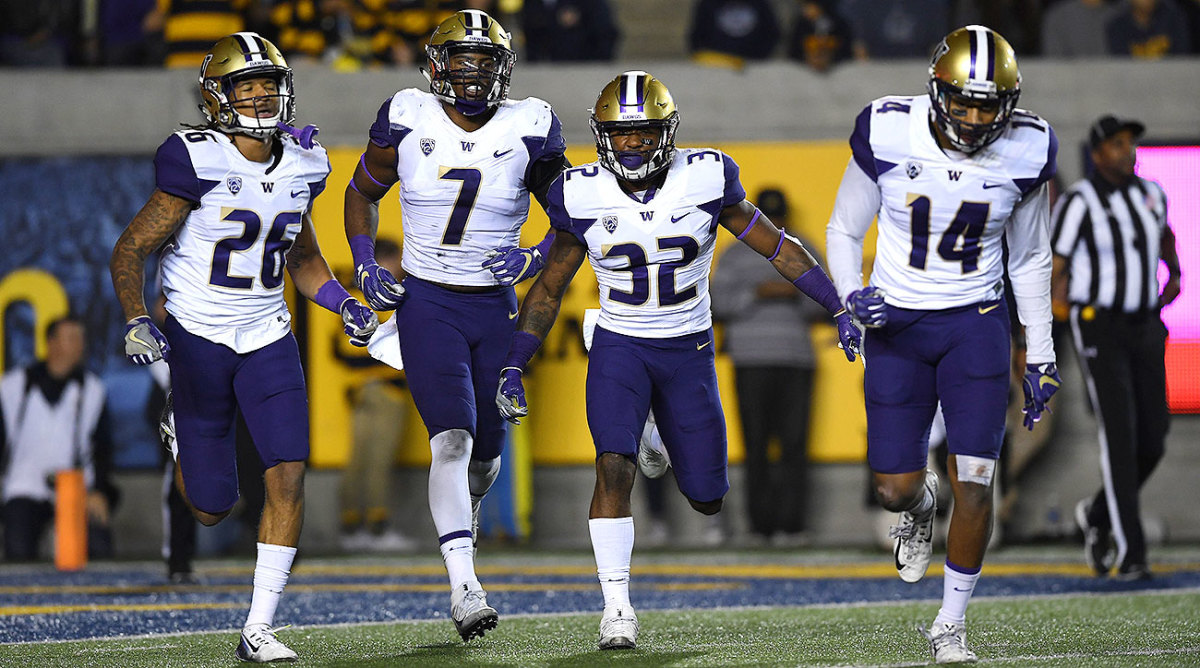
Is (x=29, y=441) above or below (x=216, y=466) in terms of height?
below

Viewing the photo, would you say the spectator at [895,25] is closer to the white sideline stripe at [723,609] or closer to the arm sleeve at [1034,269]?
the white sideline stripe at [723,609]

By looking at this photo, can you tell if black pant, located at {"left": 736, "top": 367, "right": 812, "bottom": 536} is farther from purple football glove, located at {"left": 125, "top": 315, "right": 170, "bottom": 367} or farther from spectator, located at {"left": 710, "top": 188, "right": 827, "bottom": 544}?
purple football glove, located at {"left": 125, "top": 315, "right": 170, "bottom": 367}

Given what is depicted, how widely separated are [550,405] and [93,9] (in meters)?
3.93

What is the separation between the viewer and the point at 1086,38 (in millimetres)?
10484

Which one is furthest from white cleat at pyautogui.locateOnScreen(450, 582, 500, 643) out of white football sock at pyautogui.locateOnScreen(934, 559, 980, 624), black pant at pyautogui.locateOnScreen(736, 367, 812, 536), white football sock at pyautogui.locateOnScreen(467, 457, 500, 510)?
black pant at pyautogui.locateOnScreen(736, 367, 812, 536)

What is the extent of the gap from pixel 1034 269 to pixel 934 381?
441mm

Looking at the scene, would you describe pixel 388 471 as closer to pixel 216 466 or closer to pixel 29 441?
pixel 29 441

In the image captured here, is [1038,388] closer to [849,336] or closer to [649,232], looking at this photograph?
[849,336]

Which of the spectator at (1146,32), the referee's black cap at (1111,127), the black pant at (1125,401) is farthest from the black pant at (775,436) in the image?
the spectator at (1146,32)

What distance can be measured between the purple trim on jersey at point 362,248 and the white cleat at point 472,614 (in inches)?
46.6

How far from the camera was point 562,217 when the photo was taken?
17.3ft

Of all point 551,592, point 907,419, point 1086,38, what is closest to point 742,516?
point 551,592

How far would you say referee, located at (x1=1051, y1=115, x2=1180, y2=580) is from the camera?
286 inches

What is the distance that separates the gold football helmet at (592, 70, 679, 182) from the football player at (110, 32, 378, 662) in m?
0.91
